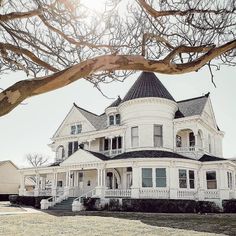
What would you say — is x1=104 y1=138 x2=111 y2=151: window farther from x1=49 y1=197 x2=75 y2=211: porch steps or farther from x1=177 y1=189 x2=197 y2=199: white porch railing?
x1=177 y1=189 x2=197 y2=199: white porch railing

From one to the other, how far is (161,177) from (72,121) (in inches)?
596

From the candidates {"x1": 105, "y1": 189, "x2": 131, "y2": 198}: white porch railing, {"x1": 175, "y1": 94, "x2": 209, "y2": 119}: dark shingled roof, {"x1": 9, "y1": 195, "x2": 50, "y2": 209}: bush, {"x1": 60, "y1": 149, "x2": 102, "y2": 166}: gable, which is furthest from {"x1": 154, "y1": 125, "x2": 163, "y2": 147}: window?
{"x1": 9, "y1": 195, "x2": 50, "y2": 209}: bush

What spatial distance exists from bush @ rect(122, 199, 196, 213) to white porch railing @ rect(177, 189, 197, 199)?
65.5 inches

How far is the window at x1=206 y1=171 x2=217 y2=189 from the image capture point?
28.2 m

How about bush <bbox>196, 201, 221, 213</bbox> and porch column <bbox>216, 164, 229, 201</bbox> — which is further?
porch column <bbox>216, 164, 229, 201</bbox>

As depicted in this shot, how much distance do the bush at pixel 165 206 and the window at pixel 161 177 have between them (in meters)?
2.09

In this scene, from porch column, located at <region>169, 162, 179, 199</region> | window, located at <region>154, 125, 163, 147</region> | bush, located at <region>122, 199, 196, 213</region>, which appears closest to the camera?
bush, located at <region>122, 199, 196, 213</region>

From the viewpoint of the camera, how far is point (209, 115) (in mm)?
34156

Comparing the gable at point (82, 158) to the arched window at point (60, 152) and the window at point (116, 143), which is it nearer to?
the window at point (116, 143)

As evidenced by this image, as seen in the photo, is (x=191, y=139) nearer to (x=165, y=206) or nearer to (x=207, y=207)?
(x=207, y=207)

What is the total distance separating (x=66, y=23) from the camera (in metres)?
7.74

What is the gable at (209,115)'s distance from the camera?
32.3 metres

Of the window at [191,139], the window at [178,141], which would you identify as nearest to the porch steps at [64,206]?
the window at [178,141]

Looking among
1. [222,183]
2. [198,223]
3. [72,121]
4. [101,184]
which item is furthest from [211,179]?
[72,121]
